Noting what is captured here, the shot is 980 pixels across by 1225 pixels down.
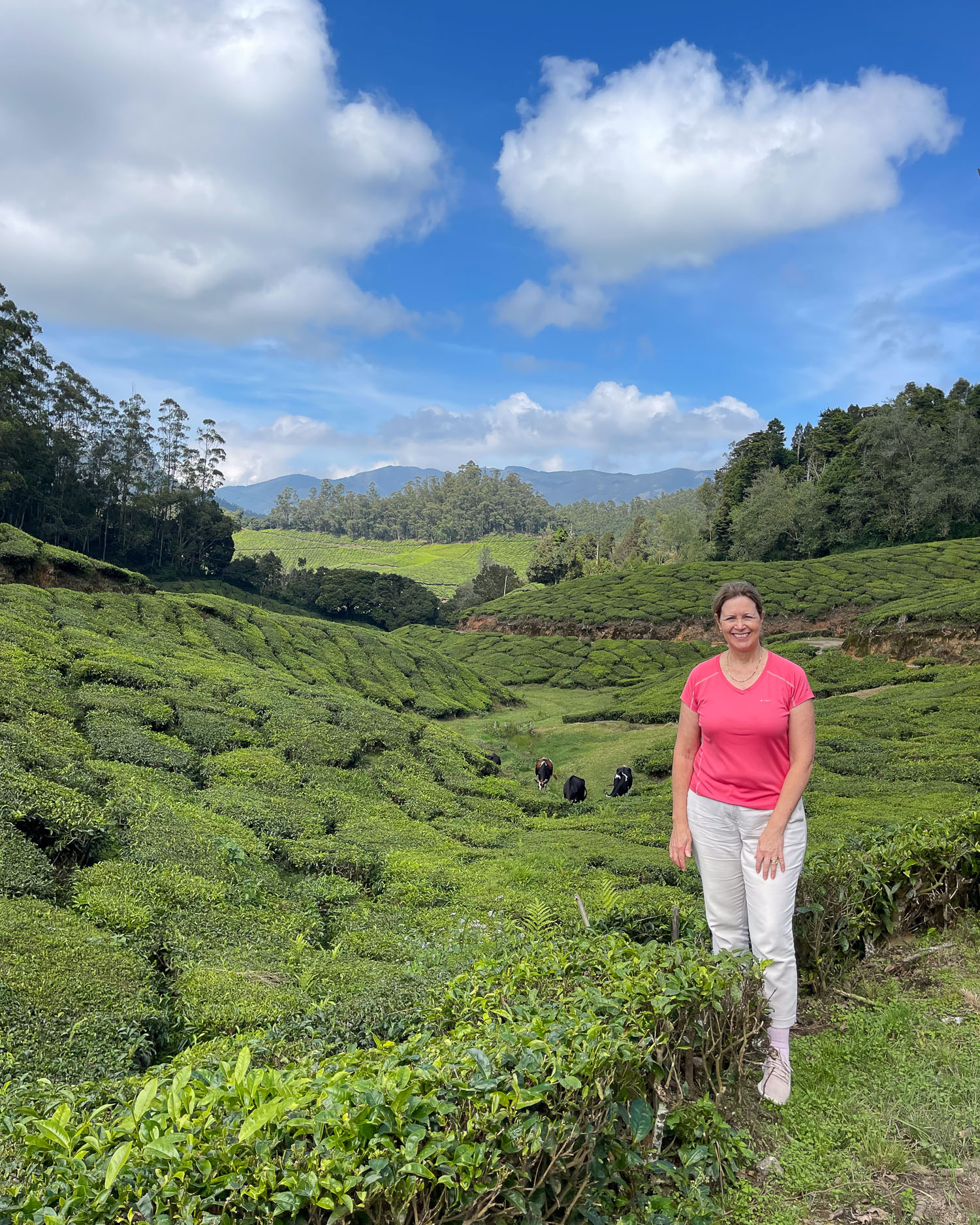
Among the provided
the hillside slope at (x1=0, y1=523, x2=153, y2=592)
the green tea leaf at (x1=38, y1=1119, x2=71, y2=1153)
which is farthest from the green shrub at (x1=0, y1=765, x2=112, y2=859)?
the hillside slope at (x1=0, y1=523, x2=153, y2=592)

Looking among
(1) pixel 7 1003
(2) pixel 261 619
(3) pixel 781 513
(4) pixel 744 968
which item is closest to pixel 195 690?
(1) pixel 7 1003

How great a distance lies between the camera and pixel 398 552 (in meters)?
125

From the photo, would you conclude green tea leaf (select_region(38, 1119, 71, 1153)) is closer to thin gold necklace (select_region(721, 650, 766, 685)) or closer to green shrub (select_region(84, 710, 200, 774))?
thin gold necklace (select_region(721, 650, 766, 685))

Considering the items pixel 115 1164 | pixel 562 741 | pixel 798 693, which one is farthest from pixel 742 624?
pixel 562 741

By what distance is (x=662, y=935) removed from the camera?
474 cm

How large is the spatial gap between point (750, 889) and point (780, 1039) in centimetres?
73

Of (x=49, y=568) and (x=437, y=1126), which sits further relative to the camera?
(x=49, y=568)

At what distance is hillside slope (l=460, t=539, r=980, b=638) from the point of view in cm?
4116

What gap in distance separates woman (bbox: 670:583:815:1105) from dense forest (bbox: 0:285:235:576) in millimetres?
45763

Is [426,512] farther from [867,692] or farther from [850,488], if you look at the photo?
[867,692]

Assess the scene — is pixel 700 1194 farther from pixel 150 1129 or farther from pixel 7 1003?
pixel 7 1003

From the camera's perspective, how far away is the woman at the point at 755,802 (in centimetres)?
340

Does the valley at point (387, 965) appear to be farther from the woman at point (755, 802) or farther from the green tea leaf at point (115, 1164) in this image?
the woman at point (755, 802)

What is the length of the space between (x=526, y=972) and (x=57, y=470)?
190ft
